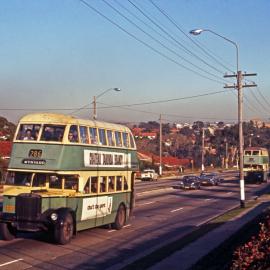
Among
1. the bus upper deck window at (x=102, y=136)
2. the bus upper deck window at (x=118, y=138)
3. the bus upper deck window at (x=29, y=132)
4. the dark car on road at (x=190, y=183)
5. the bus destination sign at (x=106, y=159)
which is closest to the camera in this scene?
the bus upper deck window at (x=29, y=132)

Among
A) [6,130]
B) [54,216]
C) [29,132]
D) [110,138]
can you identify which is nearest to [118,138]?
[110,138]

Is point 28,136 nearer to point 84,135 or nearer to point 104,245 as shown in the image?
point 84,135

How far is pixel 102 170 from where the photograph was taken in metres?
20.5

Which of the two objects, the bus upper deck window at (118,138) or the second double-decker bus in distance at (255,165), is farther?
the second double-decker bus in distance at (255,165)

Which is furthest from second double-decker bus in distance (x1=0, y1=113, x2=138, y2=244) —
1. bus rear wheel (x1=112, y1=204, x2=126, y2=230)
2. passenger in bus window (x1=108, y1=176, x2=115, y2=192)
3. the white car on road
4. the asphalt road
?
the white car on road

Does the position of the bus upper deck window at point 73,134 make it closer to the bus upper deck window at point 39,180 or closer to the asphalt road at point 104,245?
the bus upper deck window at point 39,180

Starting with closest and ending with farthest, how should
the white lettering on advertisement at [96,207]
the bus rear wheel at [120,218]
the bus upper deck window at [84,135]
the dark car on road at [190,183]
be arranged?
the white lettering on advertisement at [96,207] → the bus upper deck window at [84,135] → the bus rear wheel at [120,218] → the dark car on road at [190,183]

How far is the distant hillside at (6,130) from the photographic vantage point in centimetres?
7578

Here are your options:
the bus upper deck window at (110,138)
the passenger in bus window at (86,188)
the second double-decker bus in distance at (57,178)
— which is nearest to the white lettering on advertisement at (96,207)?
the second double-decker bus in distance at (57,178)

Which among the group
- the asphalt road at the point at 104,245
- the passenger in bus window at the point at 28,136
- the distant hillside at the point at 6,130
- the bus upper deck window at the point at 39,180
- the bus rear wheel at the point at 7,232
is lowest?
the asphalt road at the point at 104,245

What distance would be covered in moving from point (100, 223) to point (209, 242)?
4.66 m

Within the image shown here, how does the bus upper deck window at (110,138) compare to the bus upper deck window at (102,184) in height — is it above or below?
above

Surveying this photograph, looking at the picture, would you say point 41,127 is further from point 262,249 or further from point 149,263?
point 262,249

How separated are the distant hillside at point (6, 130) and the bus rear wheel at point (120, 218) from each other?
53473 mm
